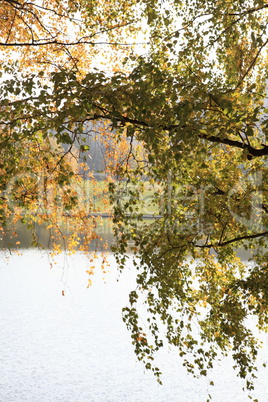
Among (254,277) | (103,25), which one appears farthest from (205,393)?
(103,25)

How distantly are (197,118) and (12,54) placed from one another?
8.71m

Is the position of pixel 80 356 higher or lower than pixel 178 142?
lower

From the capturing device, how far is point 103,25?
1029 centimetres

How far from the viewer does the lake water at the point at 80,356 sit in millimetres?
13062

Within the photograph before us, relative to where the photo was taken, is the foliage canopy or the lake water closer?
the foliage canopy

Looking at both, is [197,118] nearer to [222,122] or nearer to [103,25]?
[222,122]

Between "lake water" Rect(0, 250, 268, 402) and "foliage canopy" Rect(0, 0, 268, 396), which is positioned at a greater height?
"foliage canopy" Rect(0, 0, 268, 396)

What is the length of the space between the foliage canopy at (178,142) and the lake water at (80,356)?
17.5 feet

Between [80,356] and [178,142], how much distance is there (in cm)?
1141

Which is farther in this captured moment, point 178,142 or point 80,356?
point 80,356

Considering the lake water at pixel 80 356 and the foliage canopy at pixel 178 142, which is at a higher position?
the foliage canopy at pixel 178 142

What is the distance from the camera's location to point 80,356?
50.5ft

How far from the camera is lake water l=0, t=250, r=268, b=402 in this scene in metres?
13.1

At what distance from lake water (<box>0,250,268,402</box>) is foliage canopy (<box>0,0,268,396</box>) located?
17.5 feet
